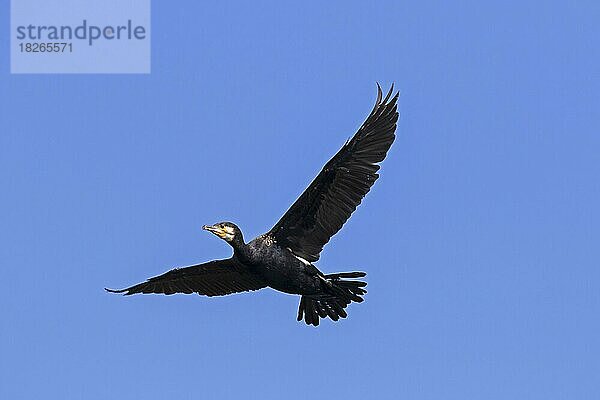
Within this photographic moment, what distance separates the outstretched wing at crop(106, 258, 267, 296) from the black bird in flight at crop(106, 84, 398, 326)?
80 cm

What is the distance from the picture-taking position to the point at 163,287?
82.9 ft

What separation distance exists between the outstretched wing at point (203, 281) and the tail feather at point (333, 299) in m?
0.91

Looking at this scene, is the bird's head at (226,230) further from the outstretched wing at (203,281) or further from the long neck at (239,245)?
the outstretched wing at (203,281)

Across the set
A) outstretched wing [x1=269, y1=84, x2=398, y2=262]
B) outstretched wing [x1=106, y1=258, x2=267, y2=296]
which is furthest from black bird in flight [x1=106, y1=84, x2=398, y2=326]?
outstretched wing [x1=106, y1=258, x2=267, y2=296]

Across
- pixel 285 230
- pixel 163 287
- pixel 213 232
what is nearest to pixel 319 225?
pixel 285 230

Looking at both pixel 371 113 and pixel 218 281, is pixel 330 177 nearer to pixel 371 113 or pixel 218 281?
pixel 371 113

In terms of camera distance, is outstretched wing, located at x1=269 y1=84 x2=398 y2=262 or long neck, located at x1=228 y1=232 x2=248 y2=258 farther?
outstretched wing, located at x1=269 y1=84 x2=398 y2=262

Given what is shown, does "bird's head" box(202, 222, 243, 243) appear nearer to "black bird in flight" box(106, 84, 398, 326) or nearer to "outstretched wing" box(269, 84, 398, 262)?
"black bird in flight" box(106, 84, 398, 326)

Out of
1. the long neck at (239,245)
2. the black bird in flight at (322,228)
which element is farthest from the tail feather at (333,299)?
the long neck at (239,245)

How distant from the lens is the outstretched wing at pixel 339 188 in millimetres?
23000

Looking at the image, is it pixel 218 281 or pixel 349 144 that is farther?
pixel 218 281

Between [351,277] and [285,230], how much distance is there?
1.40 meters

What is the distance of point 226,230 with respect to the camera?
22453 mm

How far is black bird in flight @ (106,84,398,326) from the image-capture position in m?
22.8
